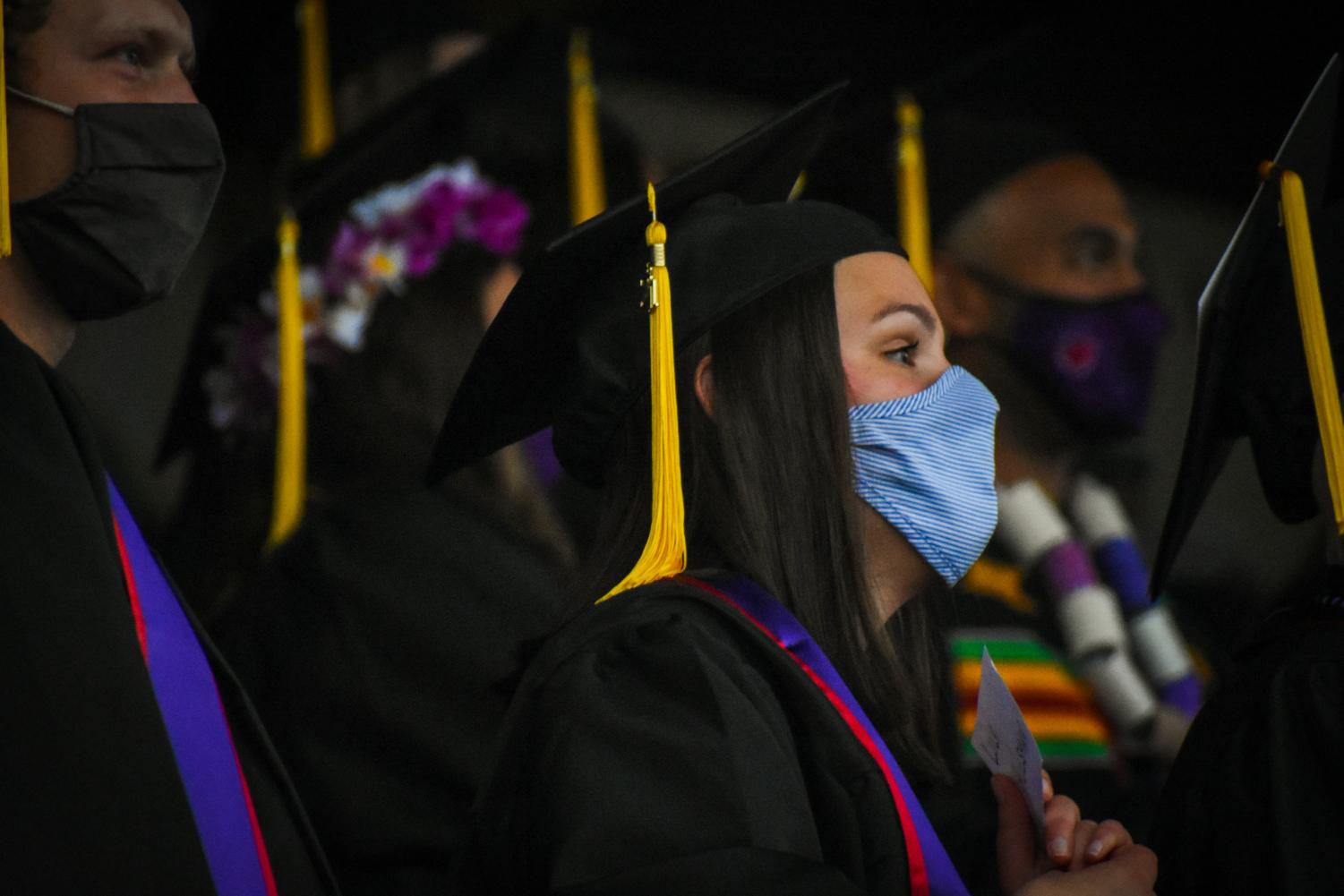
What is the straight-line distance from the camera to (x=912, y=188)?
368cm

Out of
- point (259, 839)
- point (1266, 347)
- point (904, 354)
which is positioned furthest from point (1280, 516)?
point (259, 839)

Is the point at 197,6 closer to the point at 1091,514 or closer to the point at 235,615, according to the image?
the point at 235,615

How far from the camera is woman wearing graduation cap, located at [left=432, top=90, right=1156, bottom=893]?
148 cm

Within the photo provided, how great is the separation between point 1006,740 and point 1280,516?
2.94 feet

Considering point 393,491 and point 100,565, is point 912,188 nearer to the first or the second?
point 393,491

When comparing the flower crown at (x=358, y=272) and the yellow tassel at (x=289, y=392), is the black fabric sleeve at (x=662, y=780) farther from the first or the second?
the flower crown at (x=358, y=272)

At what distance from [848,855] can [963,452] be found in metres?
0.52

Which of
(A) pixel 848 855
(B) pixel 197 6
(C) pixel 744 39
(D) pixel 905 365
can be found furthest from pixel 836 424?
(C) pixel 744 39

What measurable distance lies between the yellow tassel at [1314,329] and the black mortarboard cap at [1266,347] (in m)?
0.04

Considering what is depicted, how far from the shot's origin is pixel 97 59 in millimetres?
1995

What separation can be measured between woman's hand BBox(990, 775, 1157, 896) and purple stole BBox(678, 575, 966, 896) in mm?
69

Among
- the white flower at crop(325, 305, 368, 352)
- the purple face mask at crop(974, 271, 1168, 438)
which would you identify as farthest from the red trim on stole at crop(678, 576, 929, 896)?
the purple face mask at crop(974, 271, 1168, 438)

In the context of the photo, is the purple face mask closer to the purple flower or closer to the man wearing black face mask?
the purple flower

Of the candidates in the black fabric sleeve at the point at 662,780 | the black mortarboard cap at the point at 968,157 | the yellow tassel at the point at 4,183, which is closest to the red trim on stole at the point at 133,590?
the yellow tassel at the point at 4,183
